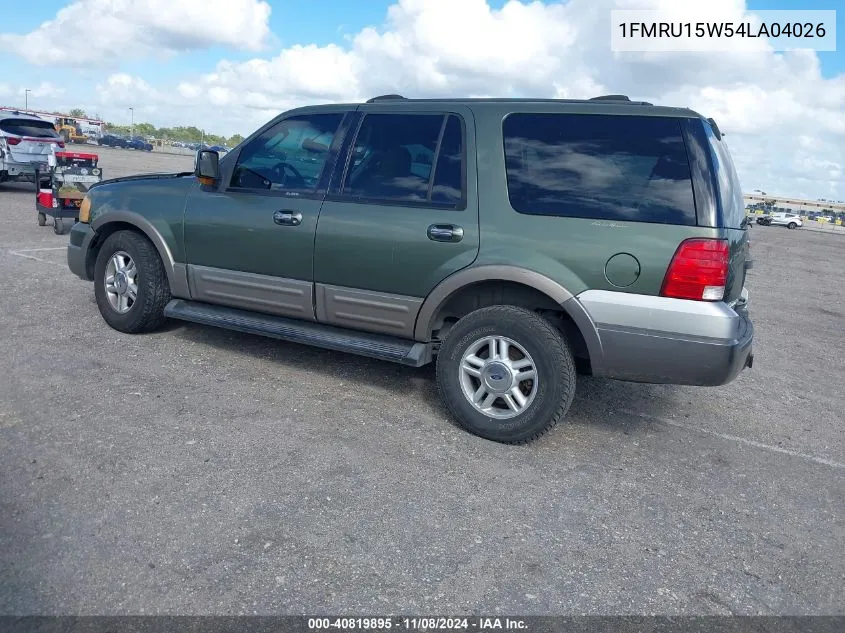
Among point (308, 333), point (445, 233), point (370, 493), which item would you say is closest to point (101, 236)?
point (308, 333)

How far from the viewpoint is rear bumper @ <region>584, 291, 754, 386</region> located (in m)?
3.70

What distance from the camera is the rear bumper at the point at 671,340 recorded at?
12.1 ft

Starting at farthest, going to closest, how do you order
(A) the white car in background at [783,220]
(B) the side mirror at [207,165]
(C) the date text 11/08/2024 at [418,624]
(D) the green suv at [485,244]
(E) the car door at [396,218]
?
(A) the white car in background at [783,220], (B) the side mirror at [207,165], (E) the car door at [396,218], (D) the green suv at [485,244], (C) the date text 11/08/2024 at [418,624]

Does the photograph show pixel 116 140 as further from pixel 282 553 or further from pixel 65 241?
pixel 282 553

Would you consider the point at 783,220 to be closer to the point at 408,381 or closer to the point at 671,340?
the point at 408,381

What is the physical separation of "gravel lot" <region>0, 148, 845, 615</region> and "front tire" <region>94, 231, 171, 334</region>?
0.21 m

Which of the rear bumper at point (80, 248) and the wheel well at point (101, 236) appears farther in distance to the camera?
the rear bumper at point (80, 248)

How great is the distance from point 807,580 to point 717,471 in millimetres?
1098

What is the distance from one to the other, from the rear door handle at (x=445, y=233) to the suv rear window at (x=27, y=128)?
50.7 feet

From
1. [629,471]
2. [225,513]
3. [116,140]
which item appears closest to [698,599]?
[629,471]

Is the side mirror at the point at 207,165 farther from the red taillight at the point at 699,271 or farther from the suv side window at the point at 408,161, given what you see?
the red taillight at the point at 699,271

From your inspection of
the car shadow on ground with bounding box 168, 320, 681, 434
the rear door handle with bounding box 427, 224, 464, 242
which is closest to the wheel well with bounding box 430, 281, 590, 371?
the rear door handle with bounding box 427, 224, 464, 242

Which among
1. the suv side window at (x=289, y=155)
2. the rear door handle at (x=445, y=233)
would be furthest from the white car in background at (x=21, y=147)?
the rear door handle at (x=445, y=233)

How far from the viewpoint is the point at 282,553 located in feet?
9.47
